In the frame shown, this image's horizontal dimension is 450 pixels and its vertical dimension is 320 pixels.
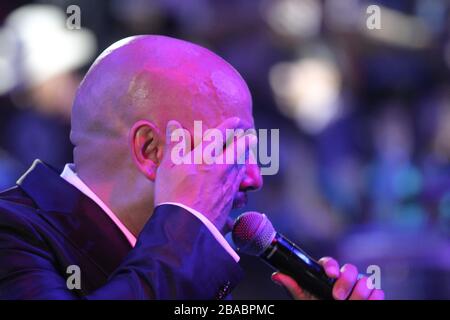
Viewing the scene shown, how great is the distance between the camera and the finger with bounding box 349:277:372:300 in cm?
174

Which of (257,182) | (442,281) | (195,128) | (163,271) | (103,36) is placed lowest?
(442,281)

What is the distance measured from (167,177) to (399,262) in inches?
122

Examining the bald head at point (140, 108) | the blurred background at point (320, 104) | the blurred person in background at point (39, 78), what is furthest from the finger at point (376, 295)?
the blurred person in background at point (39, 78)

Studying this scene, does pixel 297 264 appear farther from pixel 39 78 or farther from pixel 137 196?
pixel 39 78

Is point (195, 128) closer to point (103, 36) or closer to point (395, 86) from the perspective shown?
point (103, 36)

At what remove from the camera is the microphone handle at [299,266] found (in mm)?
1709

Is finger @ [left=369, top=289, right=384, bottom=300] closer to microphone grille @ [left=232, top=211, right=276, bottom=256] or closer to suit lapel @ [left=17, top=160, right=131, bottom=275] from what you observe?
microphone grille @ [left=232, top=211, right=276, bottom=256]

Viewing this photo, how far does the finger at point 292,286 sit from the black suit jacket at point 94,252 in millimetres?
292

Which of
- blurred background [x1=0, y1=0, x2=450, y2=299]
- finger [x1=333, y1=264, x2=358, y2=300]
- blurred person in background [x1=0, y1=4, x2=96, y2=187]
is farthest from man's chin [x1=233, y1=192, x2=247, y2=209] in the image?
blurred person in background [x1=0, y1=4, x2=96, y2=187]

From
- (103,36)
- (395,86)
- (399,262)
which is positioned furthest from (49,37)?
(399,262)

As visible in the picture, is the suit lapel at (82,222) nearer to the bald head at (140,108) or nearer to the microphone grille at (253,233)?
the bald head at (140,108)

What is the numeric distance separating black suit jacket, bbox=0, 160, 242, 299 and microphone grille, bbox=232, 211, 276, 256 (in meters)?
0.13

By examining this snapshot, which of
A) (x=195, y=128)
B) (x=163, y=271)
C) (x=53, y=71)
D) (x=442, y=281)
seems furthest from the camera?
(x=53, y=71)

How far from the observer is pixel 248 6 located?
17.7 ft
